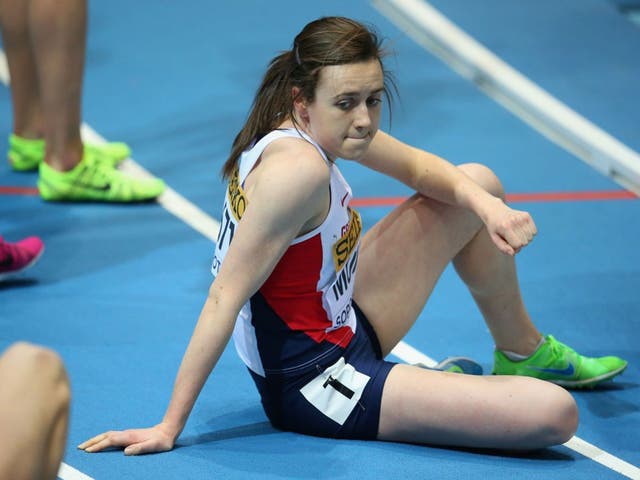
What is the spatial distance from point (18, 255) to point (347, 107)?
1621mm

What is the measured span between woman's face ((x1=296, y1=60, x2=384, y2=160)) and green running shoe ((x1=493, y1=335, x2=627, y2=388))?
89cm

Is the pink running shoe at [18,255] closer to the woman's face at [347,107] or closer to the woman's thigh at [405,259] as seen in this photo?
the woman's thigh at [405,259]

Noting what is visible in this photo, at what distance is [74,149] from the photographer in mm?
4469

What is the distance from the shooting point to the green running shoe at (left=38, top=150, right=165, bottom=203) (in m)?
4.46

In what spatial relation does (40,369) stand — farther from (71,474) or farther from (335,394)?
(335,394)

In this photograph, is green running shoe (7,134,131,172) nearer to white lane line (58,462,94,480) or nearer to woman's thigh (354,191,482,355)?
woman's thigh (354,191,482,355)

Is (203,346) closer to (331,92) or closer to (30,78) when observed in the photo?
(331,92)

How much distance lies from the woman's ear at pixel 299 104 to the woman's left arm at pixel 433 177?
257 mm

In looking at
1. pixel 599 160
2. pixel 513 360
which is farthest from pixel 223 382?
pixel 599 160

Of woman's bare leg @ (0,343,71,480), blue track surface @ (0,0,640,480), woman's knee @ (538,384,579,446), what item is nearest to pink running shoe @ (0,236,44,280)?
blue track surface @ (0,0,640,480)

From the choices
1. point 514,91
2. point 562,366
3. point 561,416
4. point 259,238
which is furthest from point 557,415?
point 514,91

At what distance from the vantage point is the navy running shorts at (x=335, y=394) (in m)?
2.71

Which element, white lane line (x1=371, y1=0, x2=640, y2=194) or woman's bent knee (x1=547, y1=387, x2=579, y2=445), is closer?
woman's bent knee (x1=547, y1=387, x2=579, y2=445)

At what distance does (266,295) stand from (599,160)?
2.59m
